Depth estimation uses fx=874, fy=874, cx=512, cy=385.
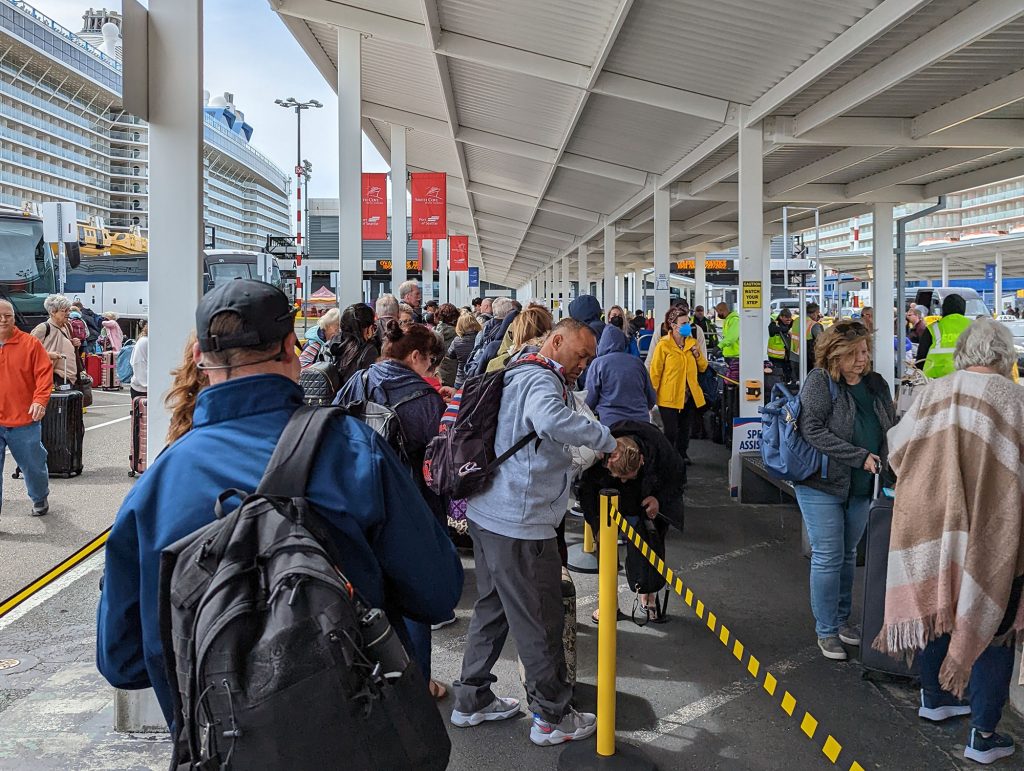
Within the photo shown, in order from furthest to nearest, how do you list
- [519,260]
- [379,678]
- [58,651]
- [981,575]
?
[519,260] < [58,651] < [981,575] < [379,678]

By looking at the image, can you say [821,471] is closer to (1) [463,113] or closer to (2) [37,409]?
(2) [37,409]

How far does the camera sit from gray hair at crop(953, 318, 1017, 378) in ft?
12.4

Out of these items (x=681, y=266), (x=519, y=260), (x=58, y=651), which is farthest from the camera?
(x=519, y=260)

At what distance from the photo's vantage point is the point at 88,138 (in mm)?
129250

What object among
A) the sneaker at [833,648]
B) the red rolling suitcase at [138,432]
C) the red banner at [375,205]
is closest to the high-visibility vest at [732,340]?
the red banner at [375,205]

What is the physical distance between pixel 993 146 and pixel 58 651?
11.9 m

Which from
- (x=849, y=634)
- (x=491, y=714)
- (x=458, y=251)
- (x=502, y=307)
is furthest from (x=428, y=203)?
(x=491, y=714)

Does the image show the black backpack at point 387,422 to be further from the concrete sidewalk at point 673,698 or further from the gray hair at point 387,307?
the gray hair at point 387,307

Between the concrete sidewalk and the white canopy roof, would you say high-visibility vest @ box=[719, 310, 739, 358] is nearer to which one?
the white canopy roof

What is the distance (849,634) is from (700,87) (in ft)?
23.7

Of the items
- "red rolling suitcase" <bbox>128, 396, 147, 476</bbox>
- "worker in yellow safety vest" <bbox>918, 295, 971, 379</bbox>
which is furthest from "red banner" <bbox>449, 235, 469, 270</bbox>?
"worker in yellow safety vest" <bbox>918, 295, 971, 379</bbox>

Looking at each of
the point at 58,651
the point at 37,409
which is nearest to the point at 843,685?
the point at 58,651

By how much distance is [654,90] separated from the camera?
1079cm

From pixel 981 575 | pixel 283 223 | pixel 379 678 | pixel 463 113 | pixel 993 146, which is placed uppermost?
pixel 283 223
